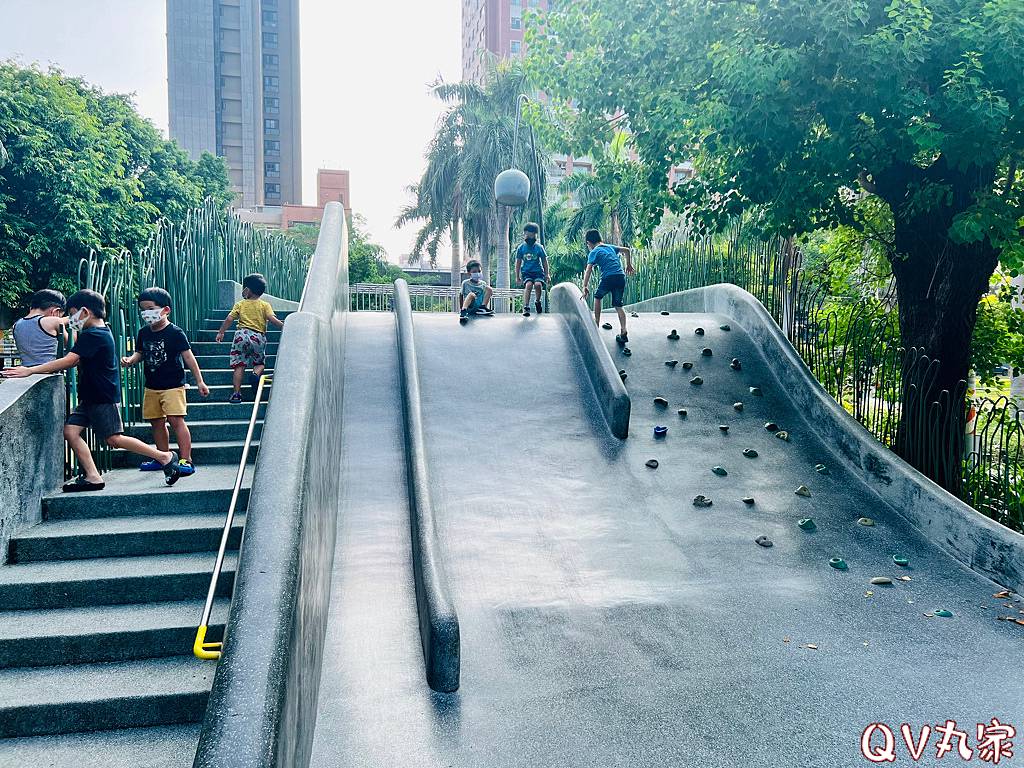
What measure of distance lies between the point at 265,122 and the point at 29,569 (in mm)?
89007

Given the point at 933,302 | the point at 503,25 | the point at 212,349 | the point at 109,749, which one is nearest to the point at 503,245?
the point at 212,349

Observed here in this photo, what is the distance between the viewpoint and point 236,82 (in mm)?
77125

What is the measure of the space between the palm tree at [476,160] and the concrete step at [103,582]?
25.7 meters

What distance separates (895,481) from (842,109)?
357 centimetres

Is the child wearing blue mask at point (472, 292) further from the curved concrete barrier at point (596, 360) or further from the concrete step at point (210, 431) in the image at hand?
the concrete step at point (210, 431)

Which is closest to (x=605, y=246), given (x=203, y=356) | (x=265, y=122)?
(x=203, y=356)

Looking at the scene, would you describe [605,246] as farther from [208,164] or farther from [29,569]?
[208,164]

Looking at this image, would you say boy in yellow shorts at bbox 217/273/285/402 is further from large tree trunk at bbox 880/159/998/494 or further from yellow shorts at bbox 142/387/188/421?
large tree trunk at bbox 880/159/998/494

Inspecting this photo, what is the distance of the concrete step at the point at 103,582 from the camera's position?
463cm

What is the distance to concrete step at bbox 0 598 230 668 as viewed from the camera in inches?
168

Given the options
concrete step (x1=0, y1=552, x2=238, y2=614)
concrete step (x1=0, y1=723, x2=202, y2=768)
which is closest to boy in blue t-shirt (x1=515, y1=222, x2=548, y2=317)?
concrete step (x1=0, y1=552, x2=238, y2=614)

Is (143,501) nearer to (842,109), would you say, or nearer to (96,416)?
(96,416)

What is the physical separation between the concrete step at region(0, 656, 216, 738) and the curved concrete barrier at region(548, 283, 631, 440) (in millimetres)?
4962

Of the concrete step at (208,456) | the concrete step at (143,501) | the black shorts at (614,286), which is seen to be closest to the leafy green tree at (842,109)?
the black shorts at (614,286)
